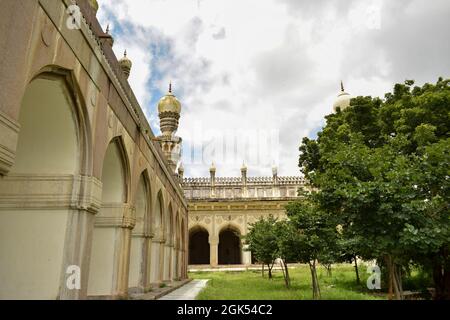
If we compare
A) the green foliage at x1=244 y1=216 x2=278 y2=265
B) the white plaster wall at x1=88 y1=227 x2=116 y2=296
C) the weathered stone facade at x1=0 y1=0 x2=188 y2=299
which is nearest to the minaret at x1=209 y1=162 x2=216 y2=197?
the green foliage at x1=244 y1=216 x2=278 y2=265

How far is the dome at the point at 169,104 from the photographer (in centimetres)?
2017

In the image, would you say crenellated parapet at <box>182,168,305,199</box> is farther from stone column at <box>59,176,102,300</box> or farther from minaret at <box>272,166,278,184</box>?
stone column at <box>59,176,102,300</box>

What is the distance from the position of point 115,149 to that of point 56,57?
9.64 ft

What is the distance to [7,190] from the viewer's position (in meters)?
4.61

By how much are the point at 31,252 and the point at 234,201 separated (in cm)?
2359

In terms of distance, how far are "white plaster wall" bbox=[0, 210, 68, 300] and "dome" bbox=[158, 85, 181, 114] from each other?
15992 mm

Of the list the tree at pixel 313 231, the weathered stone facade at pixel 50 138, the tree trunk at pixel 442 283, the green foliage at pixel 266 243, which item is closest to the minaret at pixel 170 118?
the green foliage at pixel 266 243

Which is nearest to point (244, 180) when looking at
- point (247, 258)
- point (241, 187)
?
point (241, 187)

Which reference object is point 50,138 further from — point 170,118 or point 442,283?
point 170,118

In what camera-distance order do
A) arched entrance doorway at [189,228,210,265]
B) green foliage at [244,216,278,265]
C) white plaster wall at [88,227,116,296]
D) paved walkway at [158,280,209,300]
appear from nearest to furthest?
white plaster wall at [88,227,116,296]
paved walkway at [158,280,209,300]
green foliage at [244,216,278,265]
arched entrance doorway at [189,228,210,265]

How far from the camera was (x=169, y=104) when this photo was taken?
20281mm

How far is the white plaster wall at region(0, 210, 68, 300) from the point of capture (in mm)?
4281
